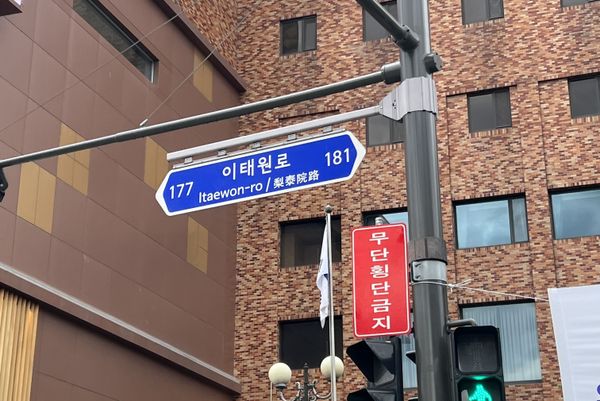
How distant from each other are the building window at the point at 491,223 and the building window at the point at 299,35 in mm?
7515

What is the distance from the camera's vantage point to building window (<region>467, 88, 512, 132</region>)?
28.2 metres

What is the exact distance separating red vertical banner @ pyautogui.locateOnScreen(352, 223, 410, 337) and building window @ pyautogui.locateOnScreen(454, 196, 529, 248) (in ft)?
49.6

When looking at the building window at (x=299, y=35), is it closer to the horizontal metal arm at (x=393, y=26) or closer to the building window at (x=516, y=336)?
the building window at (x=516, y=336)

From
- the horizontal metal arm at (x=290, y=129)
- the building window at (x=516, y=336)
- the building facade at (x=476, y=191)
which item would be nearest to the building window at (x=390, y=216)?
the building facade at (x=476, y=191)

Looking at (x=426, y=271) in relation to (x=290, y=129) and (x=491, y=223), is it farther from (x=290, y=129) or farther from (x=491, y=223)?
(x=491, y=223)

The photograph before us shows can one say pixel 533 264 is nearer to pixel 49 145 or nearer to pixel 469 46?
pixel 469 46

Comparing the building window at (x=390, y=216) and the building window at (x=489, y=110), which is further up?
the building window at (x=489, y=110)

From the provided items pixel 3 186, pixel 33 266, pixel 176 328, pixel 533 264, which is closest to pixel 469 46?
pixel 533 264

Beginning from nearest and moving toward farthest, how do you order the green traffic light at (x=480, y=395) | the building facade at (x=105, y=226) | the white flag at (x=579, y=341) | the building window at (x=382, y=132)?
1. the green traffic light at (x=480, y=395)
2. the white flag at (x=579, y=341)
3. the building facade at (x=105, y=226)
4. the building window at (x=382, y=132)

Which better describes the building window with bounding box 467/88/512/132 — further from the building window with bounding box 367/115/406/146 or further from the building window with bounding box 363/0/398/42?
the building window with bounding box 363/0/398/42

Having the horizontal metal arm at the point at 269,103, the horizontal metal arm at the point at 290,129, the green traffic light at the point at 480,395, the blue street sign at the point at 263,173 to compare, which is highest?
the horizontal metal arm at the point at 269,103

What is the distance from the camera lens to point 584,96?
2759 cm

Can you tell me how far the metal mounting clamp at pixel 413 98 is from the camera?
28.1 feet

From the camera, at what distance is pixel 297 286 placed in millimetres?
28391
